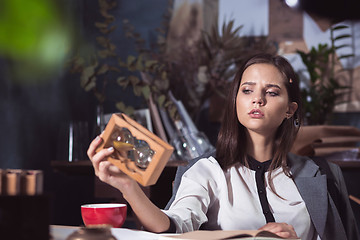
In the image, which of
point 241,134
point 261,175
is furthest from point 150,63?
point 261,175

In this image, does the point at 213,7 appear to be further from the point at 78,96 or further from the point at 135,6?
the point at 78,96

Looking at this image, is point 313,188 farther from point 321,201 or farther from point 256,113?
point 256,113

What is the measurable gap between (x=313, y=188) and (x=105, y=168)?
741 millimetres

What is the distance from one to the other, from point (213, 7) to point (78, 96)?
88 centimetres

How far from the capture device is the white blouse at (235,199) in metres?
1.26

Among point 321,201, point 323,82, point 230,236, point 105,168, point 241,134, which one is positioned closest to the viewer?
point 230,236

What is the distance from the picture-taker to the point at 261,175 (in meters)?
1.36

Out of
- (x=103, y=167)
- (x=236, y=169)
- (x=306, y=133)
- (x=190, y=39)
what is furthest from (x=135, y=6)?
(x=103, y=167)

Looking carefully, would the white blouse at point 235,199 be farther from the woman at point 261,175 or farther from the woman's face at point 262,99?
the woman's face at point 262,99

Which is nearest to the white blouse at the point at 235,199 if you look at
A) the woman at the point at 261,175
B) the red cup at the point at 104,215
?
the woman at the point at 261,175

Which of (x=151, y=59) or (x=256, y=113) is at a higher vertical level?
(x=151, y=59)

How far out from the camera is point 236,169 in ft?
4.55

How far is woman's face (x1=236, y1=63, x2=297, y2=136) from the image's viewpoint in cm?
131

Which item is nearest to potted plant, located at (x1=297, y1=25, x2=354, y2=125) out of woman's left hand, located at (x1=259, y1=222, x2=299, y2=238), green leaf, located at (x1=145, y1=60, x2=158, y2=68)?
green leaf, located at (x1=145, y1=60, x2=158, y2=68)
